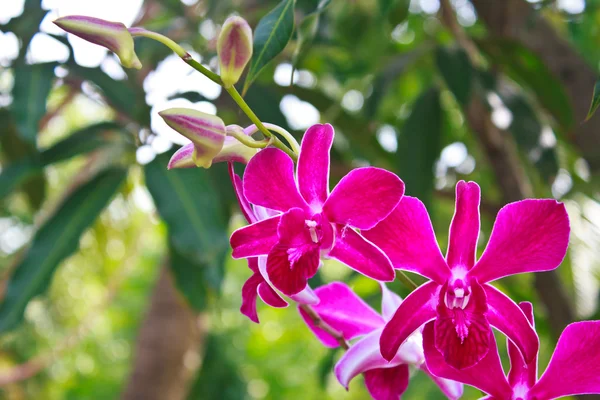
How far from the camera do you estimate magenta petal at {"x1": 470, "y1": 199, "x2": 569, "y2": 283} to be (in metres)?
0.38

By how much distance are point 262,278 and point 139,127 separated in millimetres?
741

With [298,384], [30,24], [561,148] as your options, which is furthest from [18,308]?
[298,384]

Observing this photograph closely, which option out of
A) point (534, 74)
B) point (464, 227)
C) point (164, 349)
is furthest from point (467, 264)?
point (164, 349)

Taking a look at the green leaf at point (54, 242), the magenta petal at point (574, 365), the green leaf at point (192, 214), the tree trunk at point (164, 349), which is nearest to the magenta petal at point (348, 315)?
the magenta petal at point (574, 365)

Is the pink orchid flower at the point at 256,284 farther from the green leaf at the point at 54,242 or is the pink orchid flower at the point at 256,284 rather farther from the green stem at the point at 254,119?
the green leaf at the point at 54,242

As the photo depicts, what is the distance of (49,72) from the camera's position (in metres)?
1.11

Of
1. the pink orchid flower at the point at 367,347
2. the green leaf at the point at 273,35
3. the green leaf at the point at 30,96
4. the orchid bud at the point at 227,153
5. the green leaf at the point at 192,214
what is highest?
the green leaf at the point at 273,35

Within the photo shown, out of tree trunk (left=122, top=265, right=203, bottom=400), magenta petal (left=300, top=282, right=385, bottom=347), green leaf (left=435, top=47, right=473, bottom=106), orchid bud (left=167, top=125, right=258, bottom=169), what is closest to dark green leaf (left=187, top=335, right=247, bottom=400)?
tree trunk (left=122, top=265, right=203, bottom=400)

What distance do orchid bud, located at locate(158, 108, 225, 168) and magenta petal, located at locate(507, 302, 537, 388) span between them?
9.0 inches

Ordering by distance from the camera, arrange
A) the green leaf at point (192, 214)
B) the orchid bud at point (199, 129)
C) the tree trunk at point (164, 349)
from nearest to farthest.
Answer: the orchid bud at point (199, 129), the green leaf at point (192, 214), the tree trunk at point (164, 349)

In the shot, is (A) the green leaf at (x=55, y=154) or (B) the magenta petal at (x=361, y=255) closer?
(B) the magenta petal at (x=361, y=255)

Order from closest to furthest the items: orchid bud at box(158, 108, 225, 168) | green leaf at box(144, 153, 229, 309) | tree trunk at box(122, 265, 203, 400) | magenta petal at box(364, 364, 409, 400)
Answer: orchid bud at box(158, 108, 225, 168), magenta petal at box(364, 364, 409, 400), green leaf at box(144, 153, 229, 309), tree trunk at box(122, 265, 203, 400)

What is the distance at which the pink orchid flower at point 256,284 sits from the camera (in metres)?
0.43

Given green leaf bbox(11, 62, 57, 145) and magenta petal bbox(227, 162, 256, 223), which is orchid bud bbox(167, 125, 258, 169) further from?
green leaf bbox(11, 62, 57, 145)
